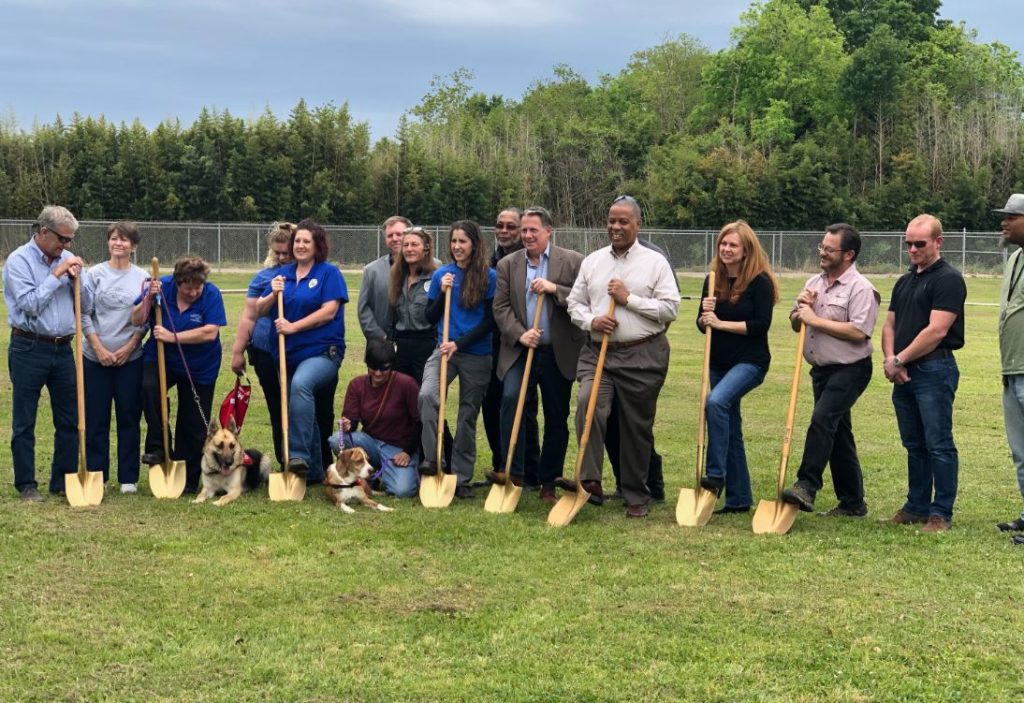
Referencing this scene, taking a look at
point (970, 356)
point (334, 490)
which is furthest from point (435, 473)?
point (970, 356)

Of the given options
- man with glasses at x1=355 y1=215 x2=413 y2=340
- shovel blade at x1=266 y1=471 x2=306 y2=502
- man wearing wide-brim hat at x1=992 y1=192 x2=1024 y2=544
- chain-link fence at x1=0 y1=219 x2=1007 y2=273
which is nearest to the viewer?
man wearing wide-brim hat at x1=992 y1=192 x2=1024 y2=544

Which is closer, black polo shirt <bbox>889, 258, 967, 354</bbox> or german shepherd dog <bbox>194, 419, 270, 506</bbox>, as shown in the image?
black polo shirt <bbox>889, 258, 967, 354</bbox>

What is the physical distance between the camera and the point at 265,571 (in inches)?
246

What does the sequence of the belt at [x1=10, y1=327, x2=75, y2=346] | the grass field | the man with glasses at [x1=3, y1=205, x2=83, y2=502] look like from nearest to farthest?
the grass field, the man with glasses at [x1=3, y1=205, x2=83, y2=502], the belt at [x1=10, y1=327, x2=75, y2=346]

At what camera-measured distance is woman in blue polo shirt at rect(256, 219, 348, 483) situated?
832cm

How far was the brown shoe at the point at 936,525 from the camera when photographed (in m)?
7.22

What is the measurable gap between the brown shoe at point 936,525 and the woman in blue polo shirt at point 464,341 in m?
3.28

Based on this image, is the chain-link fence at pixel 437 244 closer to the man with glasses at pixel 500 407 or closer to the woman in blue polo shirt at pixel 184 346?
the man with glasses at pixel 500 407

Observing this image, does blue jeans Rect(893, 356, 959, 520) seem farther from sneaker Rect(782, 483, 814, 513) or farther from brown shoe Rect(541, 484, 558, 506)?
brown shoe Rect(541, 484, 558, 506)

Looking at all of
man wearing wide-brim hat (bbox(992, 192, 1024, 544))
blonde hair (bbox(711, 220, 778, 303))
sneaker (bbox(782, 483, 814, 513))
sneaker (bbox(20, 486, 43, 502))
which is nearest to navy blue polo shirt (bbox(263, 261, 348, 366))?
sneaker (bbox(20, 486, 43, 502))

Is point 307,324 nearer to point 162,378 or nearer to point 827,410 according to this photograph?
point 162,378

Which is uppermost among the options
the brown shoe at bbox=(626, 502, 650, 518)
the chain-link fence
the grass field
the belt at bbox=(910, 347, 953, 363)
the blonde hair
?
the chain-link fence

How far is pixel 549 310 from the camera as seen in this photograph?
8125 mm

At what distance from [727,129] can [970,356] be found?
123 ft
